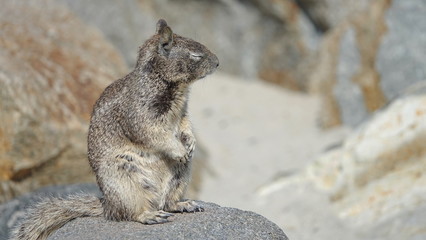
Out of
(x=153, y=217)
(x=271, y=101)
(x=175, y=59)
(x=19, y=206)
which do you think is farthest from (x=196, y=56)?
(x=271, y=101)

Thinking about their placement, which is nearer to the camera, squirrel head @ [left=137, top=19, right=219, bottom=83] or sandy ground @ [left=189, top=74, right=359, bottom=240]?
squirrel head @ [left=137, top=19, right=219, bottom=83]

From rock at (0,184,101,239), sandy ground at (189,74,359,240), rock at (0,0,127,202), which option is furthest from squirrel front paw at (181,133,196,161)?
rock at (0,0,127,202)

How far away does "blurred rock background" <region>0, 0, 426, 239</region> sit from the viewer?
10141 mm

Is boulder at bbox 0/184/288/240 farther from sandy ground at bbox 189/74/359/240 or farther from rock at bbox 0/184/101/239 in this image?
sandy ground at bbox 189/74/359/240

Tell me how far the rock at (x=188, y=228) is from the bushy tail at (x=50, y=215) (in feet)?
0.43

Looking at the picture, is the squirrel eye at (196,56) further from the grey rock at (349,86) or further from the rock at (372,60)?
the grey rock at (349,86)

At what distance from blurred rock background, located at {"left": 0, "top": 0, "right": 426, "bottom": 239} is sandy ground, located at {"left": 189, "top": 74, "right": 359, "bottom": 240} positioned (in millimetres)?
26

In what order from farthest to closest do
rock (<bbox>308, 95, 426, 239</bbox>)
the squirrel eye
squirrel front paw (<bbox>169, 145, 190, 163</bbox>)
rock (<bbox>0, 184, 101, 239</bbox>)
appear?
rock (<bbox>308, 95, 426, 239</bbox>), rock (<bbox>0, 184, 101, 239</bbox>), the squirrel eye, squirrel front paw (<bbox>169, 145, 190, 163</bbox>)

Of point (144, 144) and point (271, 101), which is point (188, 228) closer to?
point (144, 144)

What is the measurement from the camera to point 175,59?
710cm

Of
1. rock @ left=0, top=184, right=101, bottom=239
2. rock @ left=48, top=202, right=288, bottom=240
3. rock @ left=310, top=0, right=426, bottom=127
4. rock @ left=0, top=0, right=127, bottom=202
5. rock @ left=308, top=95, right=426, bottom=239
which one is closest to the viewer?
rock @ left=48, top=202, right=288, bottom=240

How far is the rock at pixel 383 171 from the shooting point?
9.46m

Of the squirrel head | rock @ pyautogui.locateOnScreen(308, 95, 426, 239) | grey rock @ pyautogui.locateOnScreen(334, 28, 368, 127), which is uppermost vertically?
grey rock @ pyautogui.locateOnScreen(334, 28, 368, 127)

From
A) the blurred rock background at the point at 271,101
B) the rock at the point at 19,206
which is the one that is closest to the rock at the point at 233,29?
the blurred rock background at the point at 271,101
